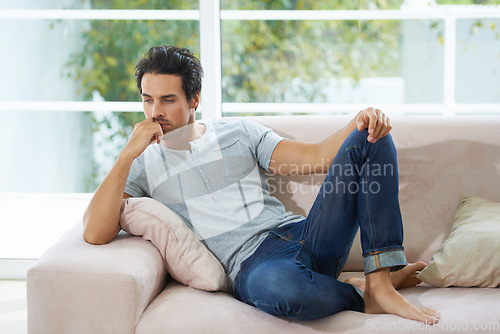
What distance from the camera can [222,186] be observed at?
5.94 ft

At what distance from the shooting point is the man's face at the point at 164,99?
179 cm

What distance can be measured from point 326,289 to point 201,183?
595 mm

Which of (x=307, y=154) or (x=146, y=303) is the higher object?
(x=307, y=154)

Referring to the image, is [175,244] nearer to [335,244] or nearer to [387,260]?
[335,244]

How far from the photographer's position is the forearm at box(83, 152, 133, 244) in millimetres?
1581

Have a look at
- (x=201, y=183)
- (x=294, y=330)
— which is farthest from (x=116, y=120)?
(x=294, y=330)

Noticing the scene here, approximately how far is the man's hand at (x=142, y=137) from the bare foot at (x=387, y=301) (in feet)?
2.70

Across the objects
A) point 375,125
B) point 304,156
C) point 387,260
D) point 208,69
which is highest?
point 208,69

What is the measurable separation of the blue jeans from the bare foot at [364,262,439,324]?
3 centimetres

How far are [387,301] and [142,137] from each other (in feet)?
3.02

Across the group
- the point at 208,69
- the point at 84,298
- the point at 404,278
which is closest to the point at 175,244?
the point at 84,298

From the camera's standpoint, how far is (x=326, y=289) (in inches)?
57.3

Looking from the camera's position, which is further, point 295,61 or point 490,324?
point 295,61

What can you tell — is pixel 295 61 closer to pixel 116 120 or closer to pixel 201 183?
pixel 116 120
